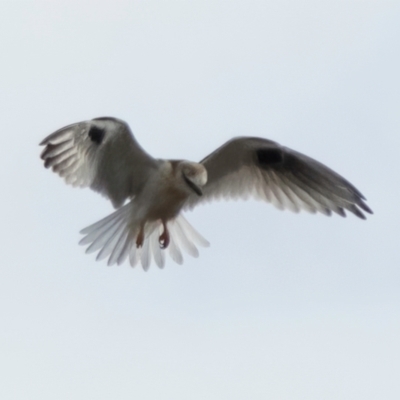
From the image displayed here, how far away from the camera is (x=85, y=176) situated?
9.20m

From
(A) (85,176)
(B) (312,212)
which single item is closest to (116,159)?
(A) (85,176)

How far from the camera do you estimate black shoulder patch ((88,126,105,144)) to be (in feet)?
29.4

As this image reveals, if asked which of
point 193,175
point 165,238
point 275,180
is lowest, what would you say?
point 165,238

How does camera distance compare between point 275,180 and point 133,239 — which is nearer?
point 133,239

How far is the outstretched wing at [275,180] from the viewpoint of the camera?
9.67 m

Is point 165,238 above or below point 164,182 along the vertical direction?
below

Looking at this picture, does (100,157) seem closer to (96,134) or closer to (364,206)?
(96,134)

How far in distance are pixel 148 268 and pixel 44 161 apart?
61.8 inches

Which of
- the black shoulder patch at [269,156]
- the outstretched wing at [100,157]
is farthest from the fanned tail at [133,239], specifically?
the black shoulder patch at [269,156]

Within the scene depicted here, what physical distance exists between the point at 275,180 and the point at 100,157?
1.74 m

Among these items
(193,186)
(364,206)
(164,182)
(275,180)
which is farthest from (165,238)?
(364,206)

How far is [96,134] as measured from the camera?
9008 millimetres

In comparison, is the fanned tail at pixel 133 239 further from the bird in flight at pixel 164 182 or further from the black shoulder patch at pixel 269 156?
the black shoulder patch at pixel 269 156

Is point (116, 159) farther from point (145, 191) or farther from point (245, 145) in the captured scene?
point (245, 145)
